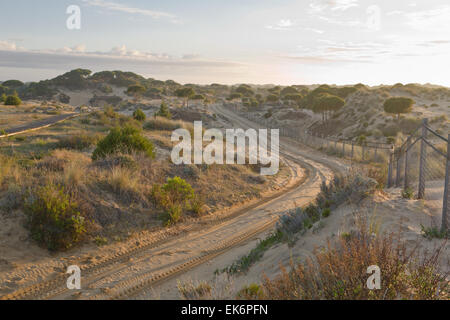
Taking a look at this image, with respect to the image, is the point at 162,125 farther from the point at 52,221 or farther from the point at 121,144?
the point at 52,221

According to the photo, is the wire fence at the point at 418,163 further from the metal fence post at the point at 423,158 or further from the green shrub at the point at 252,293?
the green shrub at the point at 252,293

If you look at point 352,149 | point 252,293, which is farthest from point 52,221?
point 352,149

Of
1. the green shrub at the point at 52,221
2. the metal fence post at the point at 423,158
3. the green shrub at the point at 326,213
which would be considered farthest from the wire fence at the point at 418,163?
the green shrub at the point at 52,221

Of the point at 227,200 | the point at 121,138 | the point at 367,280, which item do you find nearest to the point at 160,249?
the point at 227,200

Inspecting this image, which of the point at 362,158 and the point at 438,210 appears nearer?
the point at 438,210

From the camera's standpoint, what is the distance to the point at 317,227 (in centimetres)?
718

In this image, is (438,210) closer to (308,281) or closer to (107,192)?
(308,281)

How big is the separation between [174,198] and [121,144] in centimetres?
415

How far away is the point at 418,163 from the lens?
1528 cm

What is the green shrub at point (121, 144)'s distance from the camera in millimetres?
13375

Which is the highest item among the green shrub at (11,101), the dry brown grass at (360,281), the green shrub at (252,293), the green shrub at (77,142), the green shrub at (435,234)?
the green shrub at (11,101)

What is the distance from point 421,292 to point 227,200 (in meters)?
8.93

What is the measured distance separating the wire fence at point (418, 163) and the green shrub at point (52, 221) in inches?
327

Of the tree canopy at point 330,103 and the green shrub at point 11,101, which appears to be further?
the tree canopy at point 330,103
